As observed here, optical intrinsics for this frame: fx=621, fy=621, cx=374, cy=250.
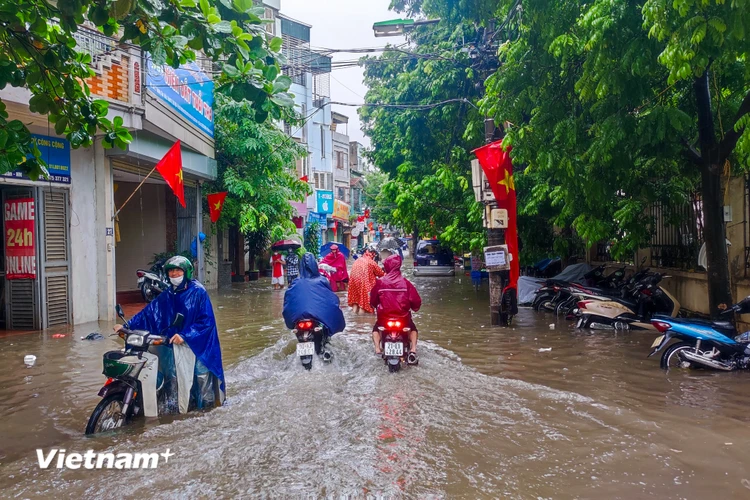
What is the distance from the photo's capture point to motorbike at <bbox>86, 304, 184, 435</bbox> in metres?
5.30

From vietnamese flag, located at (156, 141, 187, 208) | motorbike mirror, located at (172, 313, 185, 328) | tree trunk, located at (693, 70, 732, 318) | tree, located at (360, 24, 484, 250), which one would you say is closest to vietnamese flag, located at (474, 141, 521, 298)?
tree, located at (360, 24, 484, 250)

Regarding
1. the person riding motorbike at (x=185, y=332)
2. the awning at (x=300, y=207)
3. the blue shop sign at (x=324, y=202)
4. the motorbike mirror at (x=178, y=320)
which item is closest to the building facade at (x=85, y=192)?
the person riding motorbike at (x=185, y=332)

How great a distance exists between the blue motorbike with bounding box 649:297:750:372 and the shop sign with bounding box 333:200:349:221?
41.3 m

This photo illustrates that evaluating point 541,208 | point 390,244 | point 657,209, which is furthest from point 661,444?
point 541,208

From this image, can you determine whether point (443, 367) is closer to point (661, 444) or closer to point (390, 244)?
point (390, 244)

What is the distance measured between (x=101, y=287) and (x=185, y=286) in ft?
25.9

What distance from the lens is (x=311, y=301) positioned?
25.5 feet

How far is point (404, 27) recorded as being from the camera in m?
15.3

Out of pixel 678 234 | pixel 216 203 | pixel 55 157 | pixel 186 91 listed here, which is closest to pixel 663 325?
pixel 678 234

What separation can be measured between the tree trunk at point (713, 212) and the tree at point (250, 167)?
1410cm

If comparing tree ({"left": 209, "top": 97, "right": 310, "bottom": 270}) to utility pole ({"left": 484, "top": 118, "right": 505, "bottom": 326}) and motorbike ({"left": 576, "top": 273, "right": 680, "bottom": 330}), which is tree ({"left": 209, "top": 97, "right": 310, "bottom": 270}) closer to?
utility pole ({"left": 484, "top": 118, "right": 505, "bottom": 326})

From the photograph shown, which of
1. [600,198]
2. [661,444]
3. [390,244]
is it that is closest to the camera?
[661,444]

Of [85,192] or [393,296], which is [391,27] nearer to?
[85,192]

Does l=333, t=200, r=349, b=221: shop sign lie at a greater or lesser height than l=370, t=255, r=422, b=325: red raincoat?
greater
